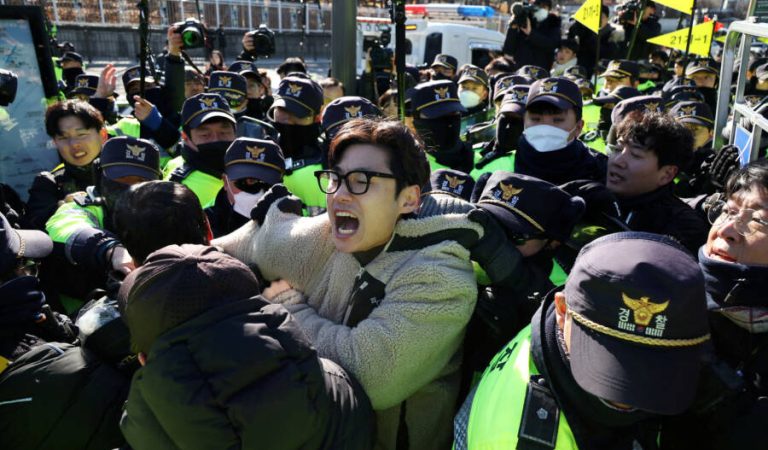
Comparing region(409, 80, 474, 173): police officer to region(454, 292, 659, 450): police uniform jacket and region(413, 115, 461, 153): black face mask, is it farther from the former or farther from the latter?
region(454, 292, 659, 450): police uniform jacket

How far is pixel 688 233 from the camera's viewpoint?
98.3 inches

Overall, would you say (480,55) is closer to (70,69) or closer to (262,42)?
(262,42)

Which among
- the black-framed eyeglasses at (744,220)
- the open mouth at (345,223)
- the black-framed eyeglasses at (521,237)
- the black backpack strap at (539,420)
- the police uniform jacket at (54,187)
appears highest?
the black-framed eyeglasses at (744,220)

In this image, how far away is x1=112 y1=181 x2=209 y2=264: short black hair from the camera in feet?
6.19

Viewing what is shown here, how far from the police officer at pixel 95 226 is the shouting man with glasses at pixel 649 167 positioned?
7.75 feet

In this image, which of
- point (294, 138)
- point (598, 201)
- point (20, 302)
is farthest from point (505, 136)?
point (20, 302)

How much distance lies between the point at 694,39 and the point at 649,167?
5565 millimetres

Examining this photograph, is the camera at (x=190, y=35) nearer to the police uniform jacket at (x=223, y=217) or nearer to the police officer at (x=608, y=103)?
the police uniform jacket at (x=223, y=217)

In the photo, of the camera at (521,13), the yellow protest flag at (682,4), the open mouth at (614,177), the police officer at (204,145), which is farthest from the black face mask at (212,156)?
the camera at (521,13)

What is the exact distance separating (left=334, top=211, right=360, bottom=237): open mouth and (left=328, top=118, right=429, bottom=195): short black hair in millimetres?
171

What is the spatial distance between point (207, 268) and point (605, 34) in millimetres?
10116

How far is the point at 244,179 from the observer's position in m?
2.83

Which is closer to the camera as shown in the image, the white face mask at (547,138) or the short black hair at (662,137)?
the short black hair at (662,137)

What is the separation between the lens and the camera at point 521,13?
26.9 ft
